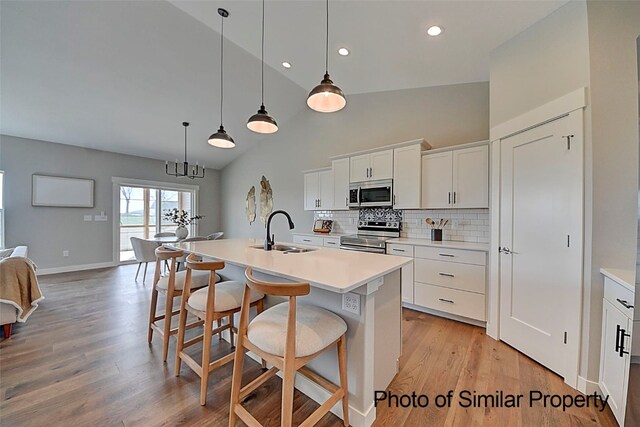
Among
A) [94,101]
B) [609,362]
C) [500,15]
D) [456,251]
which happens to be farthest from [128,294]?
[500,15]

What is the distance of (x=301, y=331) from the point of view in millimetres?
1272

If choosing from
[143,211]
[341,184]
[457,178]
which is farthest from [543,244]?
[143,211]

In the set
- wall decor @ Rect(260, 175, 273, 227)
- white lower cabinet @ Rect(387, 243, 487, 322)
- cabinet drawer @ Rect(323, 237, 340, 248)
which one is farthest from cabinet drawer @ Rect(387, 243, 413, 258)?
wall decor @ Rect(260, 175, 273, 227)

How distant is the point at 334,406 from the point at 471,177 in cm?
282

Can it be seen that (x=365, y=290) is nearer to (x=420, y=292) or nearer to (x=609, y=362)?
(x=609, y=362)

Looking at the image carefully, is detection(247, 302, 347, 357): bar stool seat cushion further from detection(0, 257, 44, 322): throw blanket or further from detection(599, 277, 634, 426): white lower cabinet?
detection(0, 257, 44, 322): throw blanket

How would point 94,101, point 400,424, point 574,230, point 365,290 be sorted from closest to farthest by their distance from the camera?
point 365,290 < point 400,424 < point 574,230 < point 94,101

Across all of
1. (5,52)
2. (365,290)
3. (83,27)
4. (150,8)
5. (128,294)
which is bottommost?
(128,294)

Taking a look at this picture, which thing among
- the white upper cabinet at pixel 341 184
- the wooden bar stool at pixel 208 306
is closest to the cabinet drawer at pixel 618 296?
the wooden bar stool at pixel 208 306

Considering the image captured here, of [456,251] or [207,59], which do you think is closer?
[456,251]

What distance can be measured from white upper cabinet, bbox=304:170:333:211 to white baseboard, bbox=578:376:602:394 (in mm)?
3425

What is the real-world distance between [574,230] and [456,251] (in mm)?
1112

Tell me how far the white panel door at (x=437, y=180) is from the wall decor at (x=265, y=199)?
372 centimetres

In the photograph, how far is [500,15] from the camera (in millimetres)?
2131
